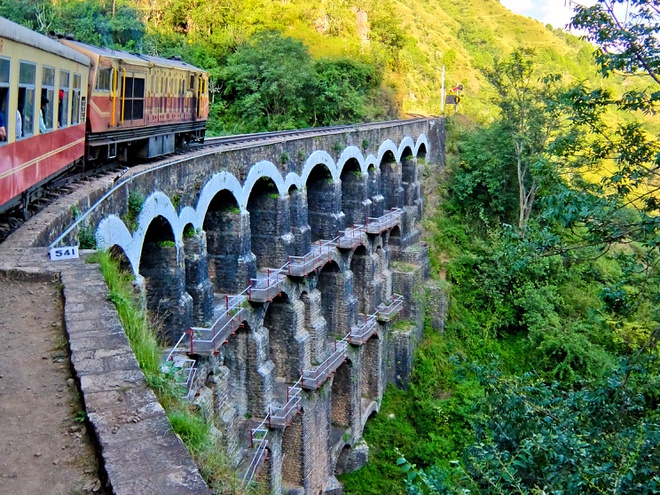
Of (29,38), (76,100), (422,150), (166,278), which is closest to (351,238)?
(166,278)

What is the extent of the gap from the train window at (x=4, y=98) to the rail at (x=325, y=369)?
30.0 feet

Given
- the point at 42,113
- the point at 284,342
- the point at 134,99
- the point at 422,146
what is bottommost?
the point at 284,342

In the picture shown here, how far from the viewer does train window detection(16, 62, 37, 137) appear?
6652 mm

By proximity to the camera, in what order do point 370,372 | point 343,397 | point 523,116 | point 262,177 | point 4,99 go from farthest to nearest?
→ point 523,116 → point 370,372 → point 343,397 → point 262,177 → point 4,99

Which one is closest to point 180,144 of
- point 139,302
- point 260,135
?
point 260,135

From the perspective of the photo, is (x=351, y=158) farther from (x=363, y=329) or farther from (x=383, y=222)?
(x=363, y=329)

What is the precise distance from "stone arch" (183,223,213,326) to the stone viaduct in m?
0.02

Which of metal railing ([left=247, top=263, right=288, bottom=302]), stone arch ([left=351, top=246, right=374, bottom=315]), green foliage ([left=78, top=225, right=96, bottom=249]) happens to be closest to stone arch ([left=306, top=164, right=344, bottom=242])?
stone arch ([left=351, top=246, right=374, bottom=315])

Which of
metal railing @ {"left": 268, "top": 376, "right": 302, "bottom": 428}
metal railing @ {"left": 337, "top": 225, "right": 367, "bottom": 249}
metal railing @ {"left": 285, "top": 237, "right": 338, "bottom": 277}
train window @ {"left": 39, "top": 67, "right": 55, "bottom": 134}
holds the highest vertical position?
train window @ {"left": 39, "top": 67, "right": 55, "bottom": 134}

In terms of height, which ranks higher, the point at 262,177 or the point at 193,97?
the point at 193,97

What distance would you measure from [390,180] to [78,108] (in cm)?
1475

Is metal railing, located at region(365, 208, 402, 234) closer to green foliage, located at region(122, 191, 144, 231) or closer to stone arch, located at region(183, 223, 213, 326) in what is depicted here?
stone arch, located at region(183, 223, 213, 326)

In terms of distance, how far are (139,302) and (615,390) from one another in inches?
202

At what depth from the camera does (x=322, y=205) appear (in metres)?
17.5
